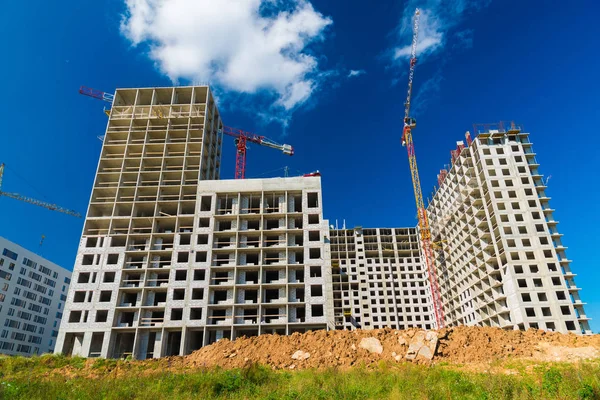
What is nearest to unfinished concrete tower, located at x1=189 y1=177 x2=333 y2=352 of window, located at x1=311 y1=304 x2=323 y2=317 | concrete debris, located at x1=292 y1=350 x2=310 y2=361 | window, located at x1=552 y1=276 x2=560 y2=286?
window, located at x1=311 y1=304 x2=323 y2=317

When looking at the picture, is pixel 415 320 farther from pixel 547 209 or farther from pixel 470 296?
pixel 547 209

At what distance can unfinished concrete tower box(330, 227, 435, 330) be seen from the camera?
11025cm

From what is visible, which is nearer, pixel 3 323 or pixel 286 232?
pixel 286 232

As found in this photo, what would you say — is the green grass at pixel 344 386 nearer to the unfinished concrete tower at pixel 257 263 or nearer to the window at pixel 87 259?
the unfinished concrete tower at pixel 257 263

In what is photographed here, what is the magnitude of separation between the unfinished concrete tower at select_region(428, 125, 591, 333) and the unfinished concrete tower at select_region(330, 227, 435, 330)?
1630 cm

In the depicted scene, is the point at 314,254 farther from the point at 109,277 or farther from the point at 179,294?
the point at 109,277

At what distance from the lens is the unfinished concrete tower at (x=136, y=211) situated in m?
56.5

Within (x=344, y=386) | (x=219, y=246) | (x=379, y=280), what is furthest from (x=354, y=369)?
(x=379, y=280)

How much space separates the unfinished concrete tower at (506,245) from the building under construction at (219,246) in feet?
0.77

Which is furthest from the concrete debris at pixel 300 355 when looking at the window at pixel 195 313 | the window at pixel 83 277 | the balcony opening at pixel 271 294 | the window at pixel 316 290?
the window at pixel 83 277

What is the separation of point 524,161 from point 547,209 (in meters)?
10.5

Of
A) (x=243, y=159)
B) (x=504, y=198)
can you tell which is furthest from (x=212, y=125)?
(x=504, y=198)

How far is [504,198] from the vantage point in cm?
7706

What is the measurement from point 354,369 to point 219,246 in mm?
36252
